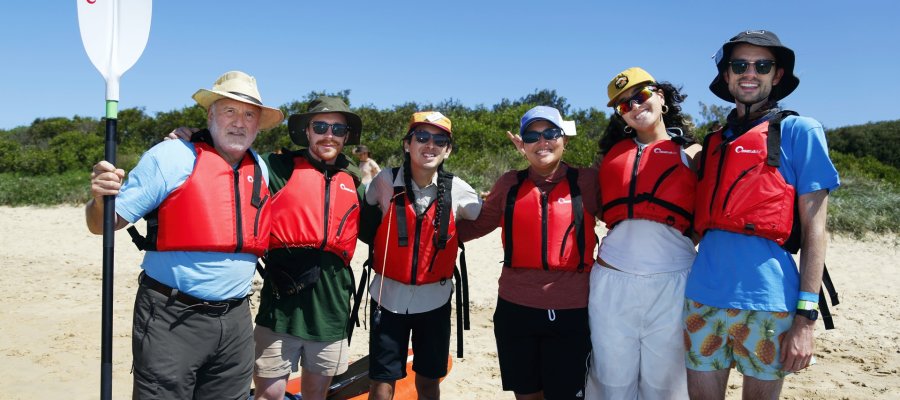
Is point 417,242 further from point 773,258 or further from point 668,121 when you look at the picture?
point 773,258

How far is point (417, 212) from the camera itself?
3564mm

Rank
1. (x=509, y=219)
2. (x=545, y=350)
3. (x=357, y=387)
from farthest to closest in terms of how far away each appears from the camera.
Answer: (x=357, y=387), (x=509, y=219), (x=545, y=350)

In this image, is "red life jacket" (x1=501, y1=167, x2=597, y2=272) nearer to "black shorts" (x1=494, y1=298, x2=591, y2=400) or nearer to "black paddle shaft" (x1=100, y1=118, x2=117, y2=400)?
"black shorts" (x1=494, y1=298, x2=591, y2=400)

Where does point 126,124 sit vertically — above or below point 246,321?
above

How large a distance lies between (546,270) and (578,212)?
35 centimetres

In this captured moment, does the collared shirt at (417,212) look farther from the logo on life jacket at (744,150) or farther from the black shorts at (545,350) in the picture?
the logo on life jacket at (744,150)

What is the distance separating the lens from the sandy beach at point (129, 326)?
5.54 metres

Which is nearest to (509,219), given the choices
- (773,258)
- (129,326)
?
(773,258)

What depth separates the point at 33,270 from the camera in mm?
10281

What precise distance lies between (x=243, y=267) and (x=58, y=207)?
14.4m

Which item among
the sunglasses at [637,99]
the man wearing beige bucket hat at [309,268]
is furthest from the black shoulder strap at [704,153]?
the man wearing beige bucket hat at [309,268]

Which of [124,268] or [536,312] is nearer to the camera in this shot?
[536,312]

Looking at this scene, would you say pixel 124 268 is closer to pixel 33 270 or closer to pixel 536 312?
pixel 33 270

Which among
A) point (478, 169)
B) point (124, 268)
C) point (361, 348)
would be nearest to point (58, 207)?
point (124, 268)
